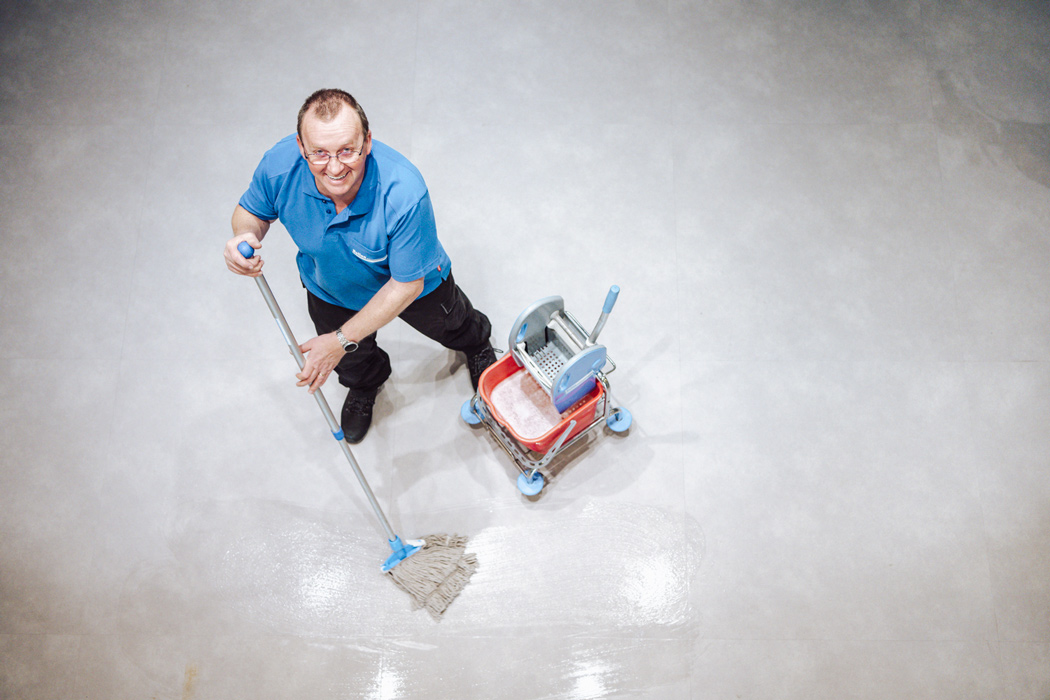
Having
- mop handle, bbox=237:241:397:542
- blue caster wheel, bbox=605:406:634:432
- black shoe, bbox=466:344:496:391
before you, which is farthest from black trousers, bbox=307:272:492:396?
blue caster wheel, bbox=605:406:634:432

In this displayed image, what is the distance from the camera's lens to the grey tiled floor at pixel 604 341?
227 centimetres

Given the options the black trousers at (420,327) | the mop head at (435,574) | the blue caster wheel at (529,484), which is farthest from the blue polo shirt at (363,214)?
the mop head at (435,574)

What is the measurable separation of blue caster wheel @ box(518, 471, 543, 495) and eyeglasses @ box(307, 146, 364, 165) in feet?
4.10

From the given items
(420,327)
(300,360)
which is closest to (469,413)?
(420,327)

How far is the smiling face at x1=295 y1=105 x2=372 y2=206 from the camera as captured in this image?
149cm

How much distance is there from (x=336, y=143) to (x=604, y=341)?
1380 mm

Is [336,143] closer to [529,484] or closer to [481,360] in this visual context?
[481,360]

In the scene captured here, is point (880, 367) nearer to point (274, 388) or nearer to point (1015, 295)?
point (1015, 295)

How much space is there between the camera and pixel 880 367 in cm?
256

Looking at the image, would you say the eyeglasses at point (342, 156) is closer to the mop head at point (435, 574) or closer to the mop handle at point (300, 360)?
the mop handle at point (300, 360)

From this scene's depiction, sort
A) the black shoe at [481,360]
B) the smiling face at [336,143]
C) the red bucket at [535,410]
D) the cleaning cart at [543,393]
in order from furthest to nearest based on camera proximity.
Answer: the black shoe at [481,360]
the red bucket at [535,410]
the cleaning cart at [543,393]
the smiling face at [336,143]

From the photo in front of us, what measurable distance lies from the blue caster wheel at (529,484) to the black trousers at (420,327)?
473mm

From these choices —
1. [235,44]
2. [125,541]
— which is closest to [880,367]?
[125,541]

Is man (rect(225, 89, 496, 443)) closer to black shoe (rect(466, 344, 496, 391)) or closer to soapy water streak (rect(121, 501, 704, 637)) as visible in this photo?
black shoe (rect(466, 344, 496, 391))
